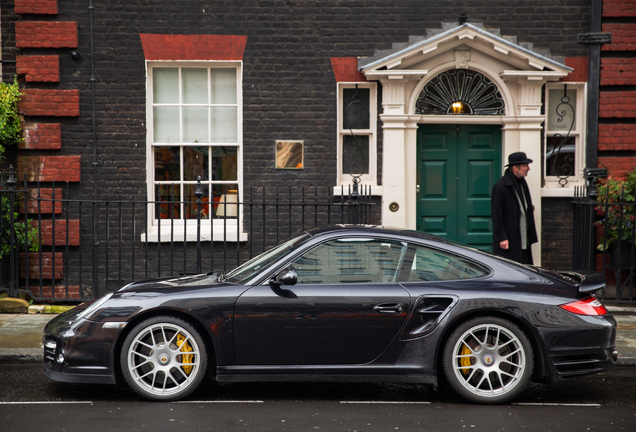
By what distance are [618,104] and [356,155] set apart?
3721 mm

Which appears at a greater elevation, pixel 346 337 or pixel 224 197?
pixel 224 197

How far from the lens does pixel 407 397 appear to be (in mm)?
5211

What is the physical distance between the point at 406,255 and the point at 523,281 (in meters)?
0.89

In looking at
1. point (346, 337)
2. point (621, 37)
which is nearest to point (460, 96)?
point (621, 37)

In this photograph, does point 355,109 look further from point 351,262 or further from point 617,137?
point 351,262

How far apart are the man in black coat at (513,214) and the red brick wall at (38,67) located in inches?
238

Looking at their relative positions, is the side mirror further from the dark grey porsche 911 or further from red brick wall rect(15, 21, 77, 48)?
red brick wall rect(15, 21, 77, 48)

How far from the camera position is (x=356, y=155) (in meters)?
9.65

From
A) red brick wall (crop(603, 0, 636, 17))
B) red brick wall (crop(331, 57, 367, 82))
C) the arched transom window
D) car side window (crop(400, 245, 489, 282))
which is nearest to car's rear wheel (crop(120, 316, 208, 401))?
car side window (crop(400, 245, 489, 282))

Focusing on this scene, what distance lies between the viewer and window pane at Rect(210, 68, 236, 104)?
9.52m

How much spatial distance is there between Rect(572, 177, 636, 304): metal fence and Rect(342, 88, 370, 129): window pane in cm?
310

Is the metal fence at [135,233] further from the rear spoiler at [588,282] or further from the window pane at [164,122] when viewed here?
the rear spoiler at [588,282]

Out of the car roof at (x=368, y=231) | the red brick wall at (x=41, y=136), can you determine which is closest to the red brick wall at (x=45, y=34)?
the red brick wall at (x=41, y=136)

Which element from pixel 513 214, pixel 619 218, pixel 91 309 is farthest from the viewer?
pixel 619 218
